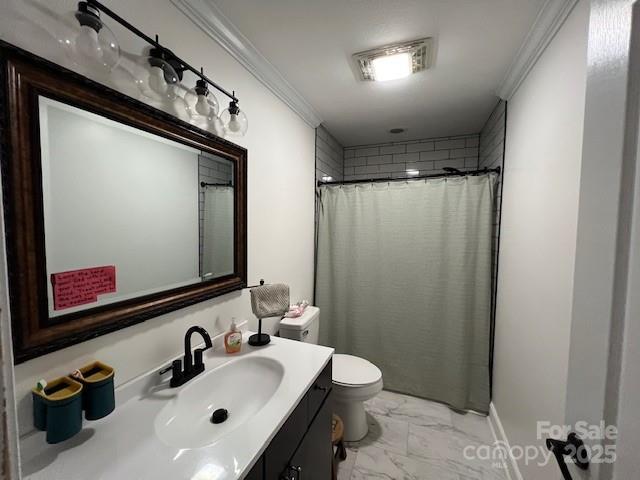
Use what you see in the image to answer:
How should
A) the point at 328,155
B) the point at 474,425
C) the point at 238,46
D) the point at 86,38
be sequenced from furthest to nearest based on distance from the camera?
1. the point at 328,155
2. the point at 474,425
3. the point at 238,46
4. the point at 86,38

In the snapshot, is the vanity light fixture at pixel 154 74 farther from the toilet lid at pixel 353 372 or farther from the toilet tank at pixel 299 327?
the toilet lid at pixel 353 372

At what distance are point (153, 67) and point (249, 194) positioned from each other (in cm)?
71

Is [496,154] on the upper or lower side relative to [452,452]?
upper

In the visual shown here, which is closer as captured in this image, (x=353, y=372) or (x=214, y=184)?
(x=214, y=184)

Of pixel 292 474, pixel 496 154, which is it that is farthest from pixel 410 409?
pixel 496 154

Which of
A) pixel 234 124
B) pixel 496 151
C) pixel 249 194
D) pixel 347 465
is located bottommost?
pixel 347 465

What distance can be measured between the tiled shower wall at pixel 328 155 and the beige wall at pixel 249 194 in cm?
17

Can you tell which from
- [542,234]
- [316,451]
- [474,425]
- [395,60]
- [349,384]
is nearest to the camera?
[316,451]

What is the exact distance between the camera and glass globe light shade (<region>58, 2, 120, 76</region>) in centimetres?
69

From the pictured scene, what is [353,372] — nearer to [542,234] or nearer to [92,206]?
[542,234]

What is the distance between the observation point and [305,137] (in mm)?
2168

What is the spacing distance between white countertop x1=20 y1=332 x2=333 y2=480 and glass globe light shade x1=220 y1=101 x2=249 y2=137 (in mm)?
1062

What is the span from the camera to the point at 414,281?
2166mm

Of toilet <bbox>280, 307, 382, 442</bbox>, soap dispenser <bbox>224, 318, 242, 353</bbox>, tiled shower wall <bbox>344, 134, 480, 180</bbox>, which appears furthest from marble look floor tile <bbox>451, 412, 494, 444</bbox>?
tiled shower wall <bbox>344, 134, 480, 180</bbox>
